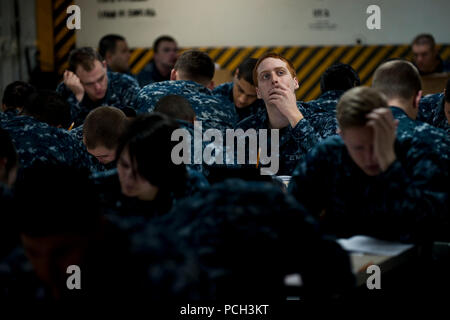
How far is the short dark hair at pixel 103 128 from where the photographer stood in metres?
3.89

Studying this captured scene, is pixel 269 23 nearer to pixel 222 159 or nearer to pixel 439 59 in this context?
pixel 439 59

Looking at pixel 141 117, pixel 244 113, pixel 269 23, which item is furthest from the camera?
pixel 269 23

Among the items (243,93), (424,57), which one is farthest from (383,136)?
(424,57)

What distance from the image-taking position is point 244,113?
19.4ft

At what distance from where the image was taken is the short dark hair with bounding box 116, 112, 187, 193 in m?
2.51

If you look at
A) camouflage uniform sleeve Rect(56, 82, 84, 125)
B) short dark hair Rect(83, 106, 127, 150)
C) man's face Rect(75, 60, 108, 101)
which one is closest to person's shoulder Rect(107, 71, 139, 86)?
man's face Rect(75, 60, 108, 101)

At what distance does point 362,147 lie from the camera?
2.66m

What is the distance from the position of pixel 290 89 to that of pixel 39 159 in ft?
5.15

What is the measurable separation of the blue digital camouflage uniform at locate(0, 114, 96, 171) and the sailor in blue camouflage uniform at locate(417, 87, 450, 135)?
8.28 feet

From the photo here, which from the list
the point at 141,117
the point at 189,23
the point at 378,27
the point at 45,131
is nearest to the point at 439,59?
the point at 378,27

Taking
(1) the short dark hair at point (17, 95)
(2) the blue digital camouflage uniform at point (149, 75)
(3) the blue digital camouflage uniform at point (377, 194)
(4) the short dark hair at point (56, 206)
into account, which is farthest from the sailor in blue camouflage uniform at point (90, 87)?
(4) the short dark hair at point (56, 206)

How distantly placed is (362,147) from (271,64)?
177 cm

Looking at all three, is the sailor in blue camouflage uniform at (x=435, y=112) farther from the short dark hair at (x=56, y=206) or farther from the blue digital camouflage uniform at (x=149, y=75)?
the blue digital camouflage uniform at (x=149, y=75)

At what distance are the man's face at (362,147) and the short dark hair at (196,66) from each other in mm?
2805
